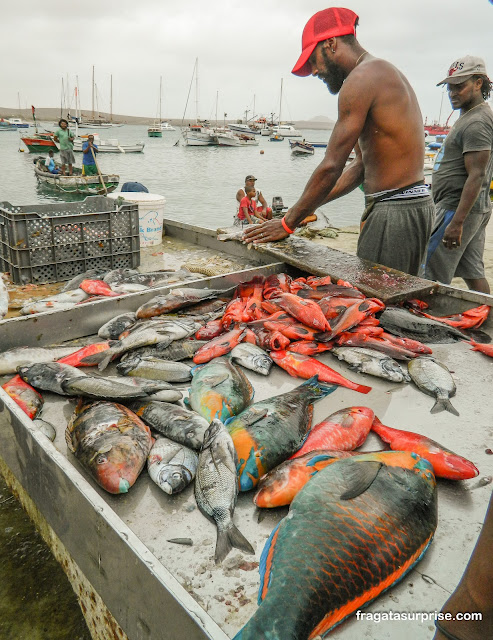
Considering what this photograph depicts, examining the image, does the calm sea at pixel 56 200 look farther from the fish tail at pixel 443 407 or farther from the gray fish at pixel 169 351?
the fish tail at pixel 443 407

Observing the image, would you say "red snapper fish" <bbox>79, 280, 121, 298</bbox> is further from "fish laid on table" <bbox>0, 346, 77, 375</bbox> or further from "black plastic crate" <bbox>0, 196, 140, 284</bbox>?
"fish laid on table" <bbox>0, 346, 77, 375</bbox>

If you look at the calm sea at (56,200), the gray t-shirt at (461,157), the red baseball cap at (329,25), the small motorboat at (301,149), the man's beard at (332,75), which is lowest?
the calm sea at (56,200)

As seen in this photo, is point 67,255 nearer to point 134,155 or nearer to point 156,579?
point 156,579

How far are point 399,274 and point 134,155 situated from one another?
5636 cm

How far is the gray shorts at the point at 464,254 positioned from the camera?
17.3 feet

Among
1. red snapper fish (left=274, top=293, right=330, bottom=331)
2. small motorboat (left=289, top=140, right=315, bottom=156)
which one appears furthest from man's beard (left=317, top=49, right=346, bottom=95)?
small motorboat (left=289, top=140, right=315, bottom=156)

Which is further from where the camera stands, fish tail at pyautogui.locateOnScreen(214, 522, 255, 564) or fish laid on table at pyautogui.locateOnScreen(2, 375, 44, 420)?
fish laid on table at pyautogui.locateOnScreen(2, 375, 44, 420)

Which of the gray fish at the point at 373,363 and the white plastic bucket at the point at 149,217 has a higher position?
the white plastic bucket at the point at 149,217

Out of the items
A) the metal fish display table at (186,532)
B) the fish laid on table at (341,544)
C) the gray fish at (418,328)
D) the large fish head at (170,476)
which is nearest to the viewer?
the fish laid on table at (341,544)

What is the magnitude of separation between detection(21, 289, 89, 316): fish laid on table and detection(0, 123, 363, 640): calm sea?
1.53m

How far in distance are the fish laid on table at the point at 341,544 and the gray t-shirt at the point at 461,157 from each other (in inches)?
170

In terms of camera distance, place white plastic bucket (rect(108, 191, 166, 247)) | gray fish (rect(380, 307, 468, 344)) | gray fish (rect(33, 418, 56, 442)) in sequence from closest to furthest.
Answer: gray fish (rect(33, 418, 56, 442)) < gray fish (rect(380, 307, 468, 344)) < white plastic bucket (rect(108, 191, 166, 247))

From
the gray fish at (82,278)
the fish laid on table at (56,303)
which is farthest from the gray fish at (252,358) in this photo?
the gray fish at (82,278)

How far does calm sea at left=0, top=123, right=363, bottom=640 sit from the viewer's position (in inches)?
93.2
